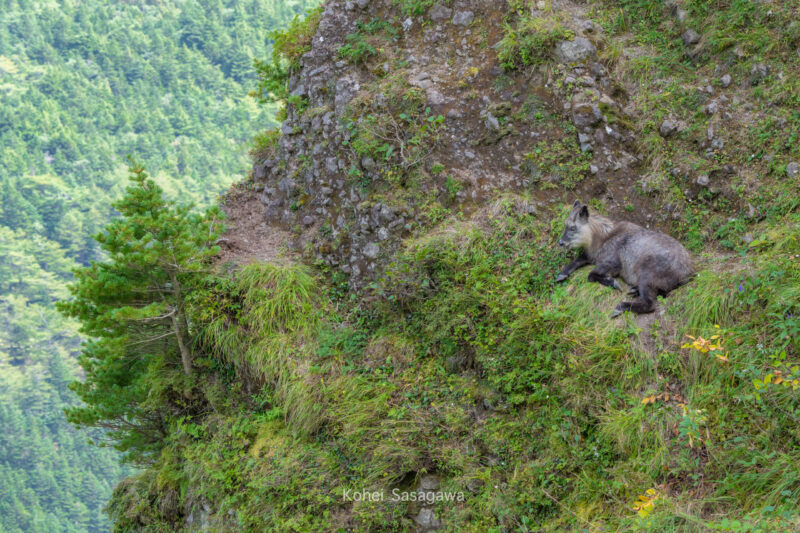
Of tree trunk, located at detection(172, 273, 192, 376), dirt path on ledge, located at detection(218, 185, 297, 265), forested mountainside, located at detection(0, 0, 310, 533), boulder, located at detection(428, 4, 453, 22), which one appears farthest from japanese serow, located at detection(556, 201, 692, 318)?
forested mountainside, located at detection(0, 0, 310, 533)

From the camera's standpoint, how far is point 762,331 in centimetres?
511

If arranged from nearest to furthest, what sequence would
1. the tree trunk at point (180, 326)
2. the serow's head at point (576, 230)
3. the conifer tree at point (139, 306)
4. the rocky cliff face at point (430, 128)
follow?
1. the serow's head at point (576, 230)
2. the conifer tree at point (139, 306)
3. the rocky cliff face at point (430, 128)
4. the tree trunk at point (180, 326)

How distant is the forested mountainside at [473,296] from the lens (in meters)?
5.25

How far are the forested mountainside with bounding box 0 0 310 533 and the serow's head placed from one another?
47.0 meters

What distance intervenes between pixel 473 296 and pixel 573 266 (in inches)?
51.0

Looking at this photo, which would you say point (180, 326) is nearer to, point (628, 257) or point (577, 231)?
point (577, 231)

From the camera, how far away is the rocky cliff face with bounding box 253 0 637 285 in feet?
25.9

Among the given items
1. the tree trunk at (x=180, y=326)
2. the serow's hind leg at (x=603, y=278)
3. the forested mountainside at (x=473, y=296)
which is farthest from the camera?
the tree trunk at (x=180, y=326)

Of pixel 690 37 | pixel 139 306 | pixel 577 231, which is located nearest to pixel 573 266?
pixel 577 231

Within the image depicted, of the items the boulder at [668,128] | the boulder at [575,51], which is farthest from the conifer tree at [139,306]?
the boulder at [668,128]

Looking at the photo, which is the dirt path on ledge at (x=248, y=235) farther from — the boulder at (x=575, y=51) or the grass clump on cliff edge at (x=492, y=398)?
the boulder at (x=575, y=51)

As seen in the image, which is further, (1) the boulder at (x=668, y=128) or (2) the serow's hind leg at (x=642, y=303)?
(1) the boulder at (x=668, y=128)

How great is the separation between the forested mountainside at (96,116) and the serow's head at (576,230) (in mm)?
46970

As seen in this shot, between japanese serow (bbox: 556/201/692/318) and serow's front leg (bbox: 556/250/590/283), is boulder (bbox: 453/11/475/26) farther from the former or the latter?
serow's front leg (bbox: 556/250/590/283)
